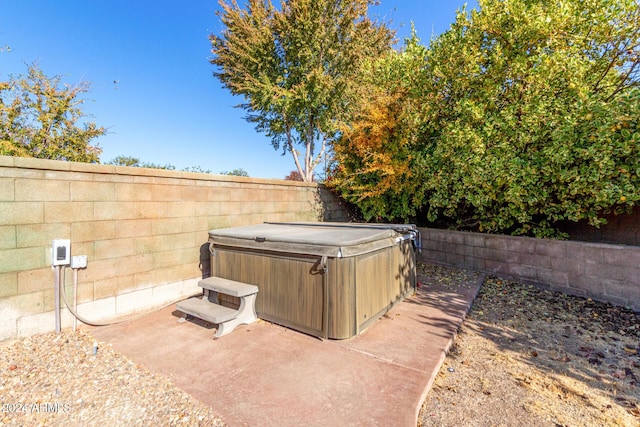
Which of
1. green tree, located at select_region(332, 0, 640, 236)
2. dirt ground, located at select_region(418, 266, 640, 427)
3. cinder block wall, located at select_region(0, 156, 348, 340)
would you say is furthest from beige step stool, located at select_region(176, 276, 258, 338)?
green tree, located at select_region(332, 0, 640, 236)

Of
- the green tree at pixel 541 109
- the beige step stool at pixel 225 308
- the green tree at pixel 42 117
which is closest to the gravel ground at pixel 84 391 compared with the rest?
the beige step stool at pixel 225 308

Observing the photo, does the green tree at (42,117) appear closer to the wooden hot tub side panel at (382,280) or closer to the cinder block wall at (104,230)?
the cinder block wall at (104,230)

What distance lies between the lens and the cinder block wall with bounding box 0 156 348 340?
2799 millimetres

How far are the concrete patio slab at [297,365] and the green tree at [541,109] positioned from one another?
260 centimetres

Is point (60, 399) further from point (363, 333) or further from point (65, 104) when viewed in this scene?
point (65, 104)

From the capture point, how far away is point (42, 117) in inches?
251

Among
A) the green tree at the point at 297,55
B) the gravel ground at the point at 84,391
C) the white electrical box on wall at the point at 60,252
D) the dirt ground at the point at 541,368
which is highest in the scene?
the green tree at the point at 297,55

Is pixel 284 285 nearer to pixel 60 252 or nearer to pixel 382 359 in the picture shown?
pixel 382 359

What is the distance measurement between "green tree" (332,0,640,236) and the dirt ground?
1.73 metres

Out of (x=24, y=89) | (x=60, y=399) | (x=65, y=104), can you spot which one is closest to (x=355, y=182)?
(x=60, y=399)

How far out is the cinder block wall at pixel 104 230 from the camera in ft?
9.18

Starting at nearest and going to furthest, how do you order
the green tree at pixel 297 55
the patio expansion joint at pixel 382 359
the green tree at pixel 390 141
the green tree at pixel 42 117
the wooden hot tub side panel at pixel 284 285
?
the patio expansion joint at pixel 382 359 → the wooden hot tub side panel at pixel 284 285 → the green tree at pixel 390 141 → the green tree at pixel 42 117 → the green tree at pixel 297 55

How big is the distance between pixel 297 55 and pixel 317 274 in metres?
10.4

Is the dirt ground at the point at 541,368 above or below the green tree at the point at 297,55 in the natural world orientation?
below
